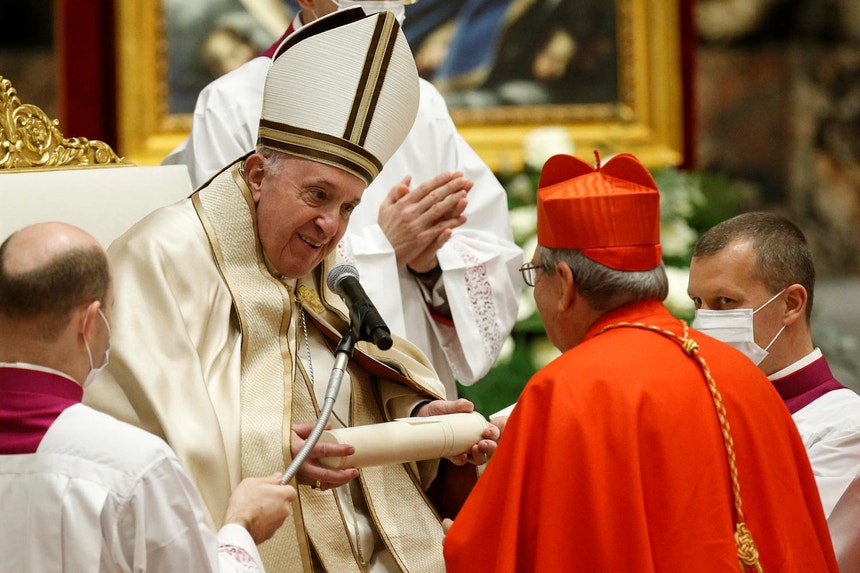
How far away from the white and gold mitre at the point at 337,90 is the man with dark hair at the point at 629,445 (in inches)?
27.4

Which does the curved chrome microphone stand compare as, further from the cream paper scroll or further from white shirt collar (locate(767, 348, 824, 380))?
white shirt collar (locate(767, 348, 824, 380))

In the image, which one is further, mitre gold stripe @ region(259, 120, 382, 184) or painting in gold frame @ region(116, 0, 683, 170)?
painting in gold frame @ region(116, 0, 683, 170)

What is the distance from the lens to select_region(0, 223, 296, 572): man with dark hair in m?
2.29

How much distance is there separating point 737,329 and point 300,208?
1.33 meters

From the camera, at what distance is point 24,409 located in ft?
7.62

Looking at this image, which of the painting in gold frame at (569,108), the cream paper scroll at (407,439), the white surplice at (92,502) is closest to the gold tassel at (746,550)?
the cream paper scroll at (407,439)

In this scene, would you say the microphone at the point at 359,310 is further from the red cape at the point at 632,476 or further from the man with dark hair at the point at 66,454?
the man with dark hair at the point at 66,454

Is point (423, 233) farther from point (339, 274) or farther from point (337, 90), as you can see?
point (339, 274)

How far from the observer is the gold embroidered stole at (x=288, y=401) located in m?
3.25

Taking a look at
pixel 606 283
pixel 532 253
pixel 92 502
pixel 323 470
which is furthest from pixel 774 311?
pixel 92 502

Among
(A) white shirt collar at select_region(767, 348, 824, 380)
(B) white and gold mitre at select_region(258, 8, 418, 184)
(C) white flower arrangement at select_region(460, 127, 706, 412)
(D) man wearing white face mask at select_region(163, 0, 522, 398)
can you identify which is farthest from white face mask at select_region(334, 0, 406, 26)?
(A) white shirt collar at select_region(767, 348, 824, 380)

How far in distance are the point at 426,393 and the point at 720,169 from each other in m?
3.87

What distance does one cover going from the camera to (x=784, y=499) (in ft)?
9.37

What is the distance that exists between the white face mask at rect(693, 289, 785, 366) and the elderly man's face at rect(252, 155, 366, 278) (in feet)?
3.68
